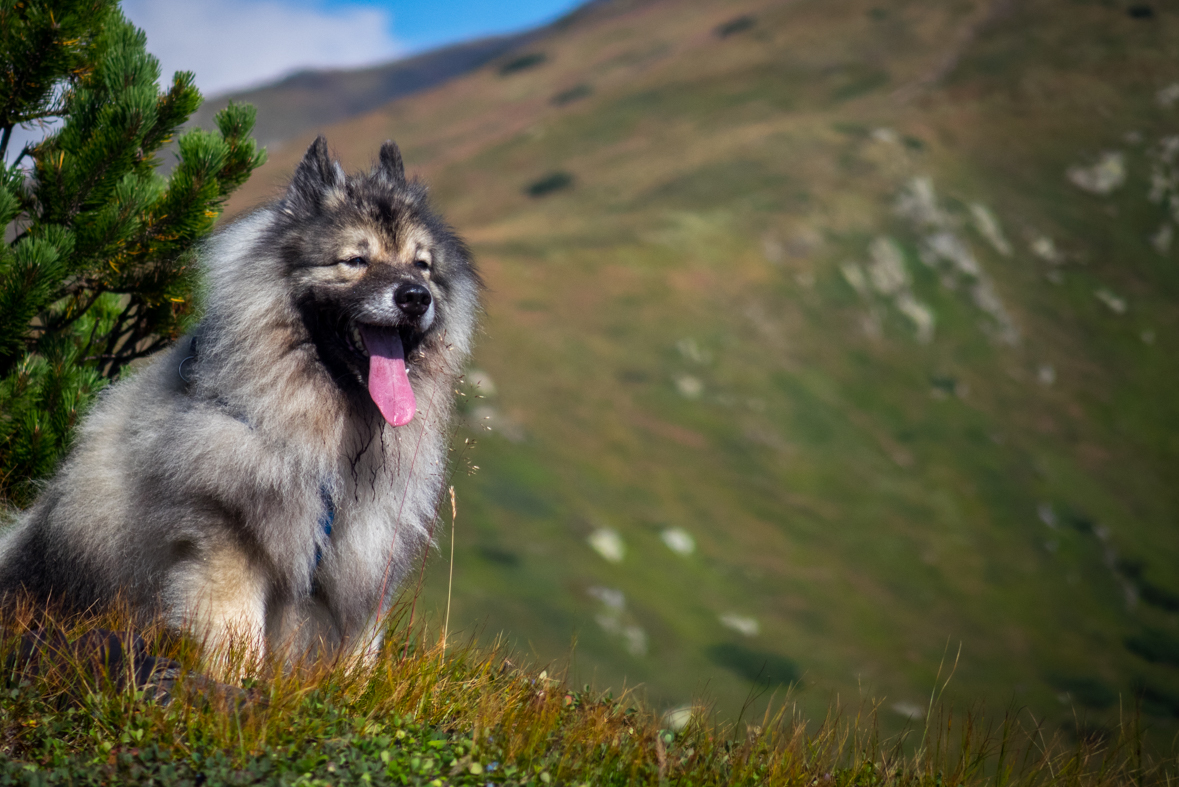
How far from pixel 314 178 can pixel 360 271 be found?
0.56 meters

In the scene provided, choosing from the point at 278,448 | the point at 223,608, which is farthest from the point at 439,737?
the point at 278,448

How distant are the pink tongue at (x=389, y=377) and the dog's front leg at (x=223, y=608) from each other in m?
0.94

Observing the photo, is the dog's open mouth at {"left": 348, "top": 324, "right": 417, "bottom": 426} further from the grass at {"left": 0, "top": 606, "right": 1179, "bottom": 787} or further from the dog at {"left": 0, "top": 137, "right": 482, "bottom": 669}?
the grass at {"left": 0, "top": 606, "right": 1179, "bottom": 787}

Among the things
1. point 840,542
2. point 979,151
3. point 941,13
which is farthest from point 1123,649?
point 941,13

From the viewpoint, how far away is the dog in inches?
176

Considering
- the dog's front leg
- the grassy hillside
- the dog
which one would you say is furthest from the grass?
the grassy hillside

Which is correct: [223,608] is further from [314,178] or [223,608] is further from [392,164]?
[392,164]

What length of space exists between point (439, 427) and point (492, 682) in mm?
1383

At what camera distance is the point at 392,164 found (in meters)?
5.20

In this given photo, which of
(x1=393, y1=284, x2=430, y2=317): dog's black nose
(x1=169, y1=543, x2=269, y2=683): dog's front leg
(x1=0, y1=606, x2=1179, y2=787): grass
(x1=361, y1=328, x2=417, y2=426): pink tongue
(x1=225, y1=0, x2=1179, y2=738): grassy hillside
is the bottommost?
(x1=225, y1=0, x2=1179, y2=738): grassy hillside

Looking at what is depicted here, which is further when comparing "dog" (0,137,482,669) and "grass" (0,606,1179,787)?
"dog" (0,137,482,669)

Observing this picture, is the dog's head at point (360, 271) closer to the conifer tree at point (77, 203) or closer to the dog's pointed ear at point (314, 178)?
→ the dog's pointed ear at point (314, 178)

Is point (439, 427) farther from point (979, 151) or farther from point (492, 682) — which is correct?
point (979, 151)

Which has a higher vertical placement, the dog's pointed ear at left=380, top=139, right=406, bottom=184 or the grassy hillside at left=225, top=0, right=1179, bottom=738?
the dog's pointed ear at left=380, top=139, right=406, bottom=184
